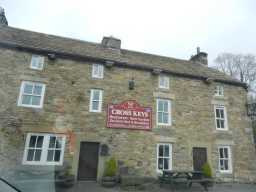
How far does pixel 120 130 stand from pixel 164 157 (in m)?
3.00

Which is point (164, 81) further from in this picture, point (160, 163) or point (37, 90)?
point (37, 90)

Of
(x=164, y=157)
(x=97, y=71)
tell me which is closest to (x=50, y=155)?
(x=97, y=71)

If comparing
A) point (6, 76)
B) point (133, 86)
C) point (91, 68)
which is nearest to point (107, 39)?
point (91, 68)

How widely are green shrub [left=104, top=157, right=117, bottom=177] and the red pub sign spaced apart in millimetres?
1851

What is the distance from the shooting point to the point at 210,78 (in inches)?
506

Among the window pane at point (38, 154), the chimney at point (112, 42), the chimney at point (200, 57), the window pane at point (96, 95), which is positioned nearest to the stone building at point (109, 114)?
the window pane at point (38, 154)

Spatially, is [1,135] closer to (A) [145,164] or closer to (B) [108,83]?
(B) [108,83]

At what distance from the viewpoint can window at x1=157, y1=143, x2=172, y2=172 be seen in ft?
35.4

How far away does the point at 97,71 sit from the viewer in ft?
36.8

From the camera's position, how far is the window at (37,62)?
10.3 metres

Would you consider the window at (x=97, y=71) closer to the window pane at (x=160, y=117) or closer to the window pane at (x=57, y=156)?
the window pane at (x=160, y=117)

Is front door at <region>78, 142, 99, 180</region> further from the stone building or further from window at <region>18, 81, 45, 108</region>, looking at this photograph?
window at <region>18, 81, 45, 108</region>

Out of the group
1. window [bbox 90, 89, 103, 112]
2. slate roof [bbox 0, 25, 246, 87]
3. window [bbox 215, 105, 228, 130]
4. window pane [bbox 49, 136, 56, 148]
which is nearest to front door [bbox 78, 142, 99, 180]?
window pane [bbox 49, 136, 56, 148]

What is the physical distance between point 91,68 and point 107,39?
151 inches
